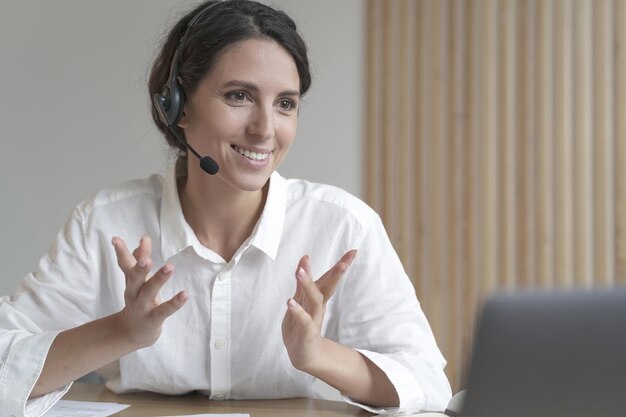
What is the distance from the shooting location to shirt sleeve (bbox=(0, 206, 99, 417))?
4.73 feet

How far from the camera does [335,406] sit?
1.49m

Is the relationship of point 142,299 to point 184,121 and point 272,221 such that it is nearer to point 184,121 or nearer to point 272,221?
point 272,221

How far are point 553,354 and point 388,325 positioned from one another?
42.7 inches

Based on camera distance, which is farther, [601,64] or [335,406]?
[601,64]

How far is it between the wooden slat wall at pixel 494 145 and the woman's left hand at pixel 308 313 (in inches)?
74.2

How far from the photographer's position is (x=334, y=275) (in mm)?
1393

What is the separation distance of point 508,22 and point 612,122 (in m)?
0.54

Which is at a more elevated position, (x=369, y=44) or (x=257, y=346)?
(x=369, y=44)

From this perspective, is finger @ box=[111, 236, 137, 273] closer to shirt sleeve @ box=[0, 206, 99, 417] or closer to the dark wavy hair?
shirt sleeve @ box=[0, 206, 99, 417]

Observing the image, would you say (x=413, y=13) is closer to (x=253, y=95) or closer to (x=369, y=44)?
(x=369, y=44)

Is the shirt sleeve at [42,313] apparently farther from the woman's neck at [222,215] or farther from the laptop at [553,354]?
the laptop at [553,354]

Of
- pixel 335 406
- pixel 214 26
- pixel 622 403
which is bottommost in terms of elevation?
pixel 335 406

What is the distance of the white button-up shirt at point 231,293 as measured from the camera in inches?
64.6

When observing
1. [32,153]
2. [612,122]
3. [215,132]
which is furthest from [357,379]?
[32,153]
